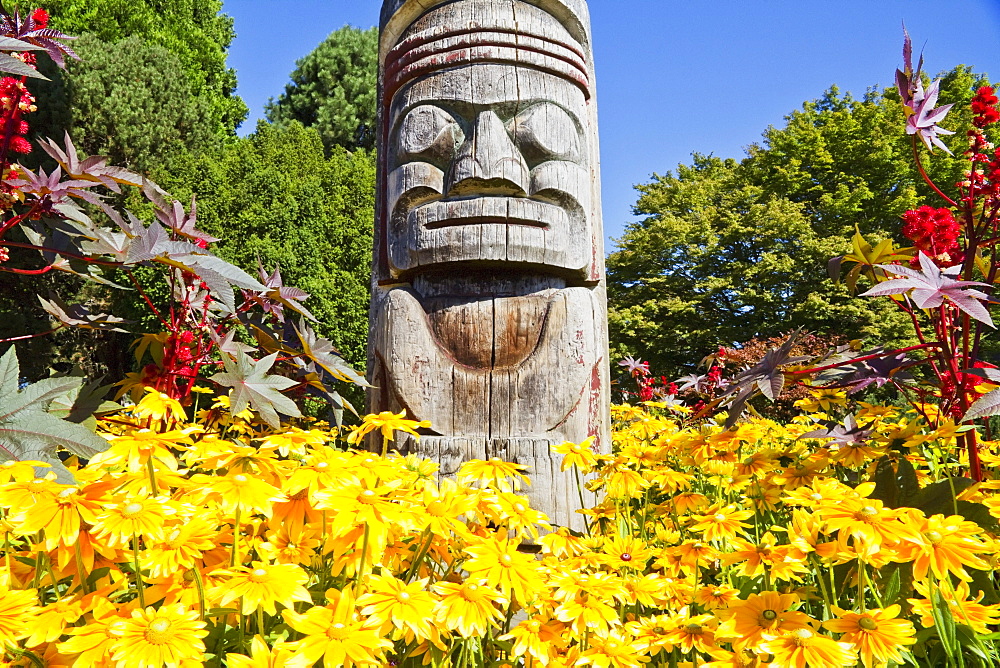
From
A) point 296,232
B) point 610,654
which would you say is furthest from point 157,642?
point 296,232

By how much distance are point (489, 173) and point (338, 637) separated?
2.29 m

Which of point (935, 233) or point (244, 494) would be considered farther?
point (935, 233)

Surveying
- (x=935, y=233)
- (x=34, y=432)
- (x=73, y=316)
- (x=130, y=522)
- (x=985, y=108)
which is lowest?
(x=130, y=522)

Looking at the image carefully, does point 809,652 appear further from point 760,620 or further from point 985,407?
point 985,407

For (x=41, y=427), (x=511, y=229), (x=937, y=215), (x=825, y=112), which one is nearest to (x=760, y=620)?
(x=41, y=427)

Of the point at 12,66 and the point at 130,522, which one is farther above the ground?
the point at 12,66

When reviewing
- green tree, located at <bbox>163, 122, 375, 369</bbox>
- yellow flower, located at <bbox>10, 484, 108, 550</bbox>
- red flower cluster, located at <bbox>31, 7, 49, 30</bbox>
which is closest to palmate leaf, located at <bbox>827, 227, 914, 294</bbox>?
yellow flower, located at <bbox>10, 484, 108, 550</bbox>

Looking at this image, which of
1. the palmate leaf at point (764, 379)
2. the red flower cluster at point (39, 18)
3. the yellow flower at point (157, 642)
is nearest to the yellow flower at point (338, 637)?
the yellow flower at point (157, 642)

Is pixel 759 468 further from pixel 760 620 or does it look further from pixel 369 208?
pixel 369 208

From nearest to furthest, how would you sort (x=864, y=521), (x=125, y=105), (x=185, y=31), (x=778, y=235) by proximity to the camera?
(x=864, y=521) < (x=125, y=105) < (x=185, y=31) < (x=778, y=235)

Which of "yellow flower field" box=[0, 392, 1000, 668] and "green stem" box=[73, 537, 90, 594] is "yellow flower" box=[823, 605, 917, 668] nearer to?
"yellow flower field" box=[0, 392, 1000, 668]

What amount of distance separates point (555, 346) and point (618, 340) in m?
14.3

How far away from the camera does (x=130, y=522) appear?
86cm

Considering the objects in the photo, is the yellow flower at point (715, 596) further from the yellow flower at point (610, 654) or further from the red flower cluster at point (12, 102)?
the red flower cluster at point (12, 102)
